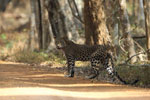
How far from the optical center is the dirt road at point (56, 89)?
8.91 m

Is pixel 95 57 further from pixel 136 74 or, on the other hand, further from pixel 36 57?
pixel 36 57

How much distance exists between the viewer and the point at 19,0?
43812 millimetres

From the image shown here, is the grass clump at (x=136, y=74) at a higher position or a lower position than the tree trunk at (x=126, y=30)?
lower

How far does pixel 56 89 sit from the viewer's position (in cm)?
1010

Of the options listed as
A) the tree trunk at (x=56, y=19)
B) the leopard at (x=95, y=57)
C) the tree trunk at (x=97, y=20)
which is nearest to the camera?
the leopard at (x=95, y=57)

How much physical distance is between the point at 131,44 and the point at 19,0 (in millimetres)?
30078

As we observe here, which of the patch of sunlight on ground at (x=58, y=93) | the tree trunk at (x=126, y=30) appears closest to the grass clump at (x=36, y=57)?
the tree trunk at (x=126, y=30)

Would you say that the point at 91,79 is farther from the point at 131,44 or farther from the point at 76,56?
the point at 131,44

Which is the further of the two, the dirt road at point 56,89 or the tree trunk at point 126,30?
the tree trunk at point 126,30

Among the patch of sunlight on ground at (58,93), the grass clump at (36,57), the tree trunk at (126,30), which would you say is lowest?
the patch of sunlight on ground at (58,93)

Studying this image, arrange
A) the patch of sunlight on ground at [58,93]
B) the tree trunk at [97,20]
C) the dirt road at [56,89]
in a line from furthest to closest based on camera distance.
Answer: the tree trunk at [97,20] < the patch of sunlight on ground at [58,93] < the dirt road at [56,89]

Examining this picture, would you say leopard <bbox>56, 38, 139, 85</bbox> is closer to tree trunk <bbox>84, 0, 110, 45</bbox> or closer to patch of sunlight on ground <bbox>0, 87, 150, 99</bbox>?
tree trunk <bbox>84, 0, 110, 45</bbox>

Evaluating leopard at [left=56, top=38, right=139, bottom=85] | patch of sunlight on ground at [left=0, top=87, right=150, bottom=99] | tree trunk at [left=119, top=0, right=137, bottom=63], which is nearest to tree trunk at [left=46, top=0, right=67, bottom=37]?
tree trunk at [left=119, top=0, right=137, bottom=63]

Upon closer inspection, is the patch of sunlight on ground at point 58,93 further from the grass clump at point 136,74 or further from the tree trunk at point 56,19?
the tree trunk at point 56,19
